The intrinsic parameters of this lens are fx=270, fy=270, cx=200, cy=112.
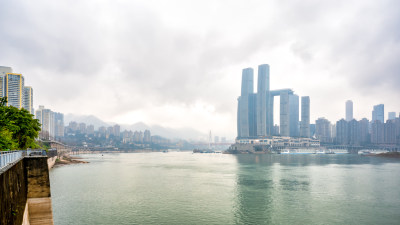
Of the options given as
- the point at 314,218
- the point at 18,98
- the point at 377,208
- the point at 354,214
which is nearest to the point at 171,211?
the point at 314,218

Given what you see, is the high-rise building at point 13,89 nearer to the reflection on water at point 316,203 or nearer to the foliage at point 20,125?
the foliage at point 20,125

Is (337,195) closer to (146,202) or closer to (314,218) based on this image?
(314,218)

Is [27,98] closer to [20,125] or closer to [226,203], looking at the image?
[20,125]

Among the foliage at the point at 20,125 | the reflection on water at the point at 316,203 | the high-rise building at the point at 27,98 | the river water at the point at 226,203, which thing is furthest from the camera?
the high-rise building at the point at 27,98

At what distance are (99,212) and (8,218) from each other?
24.5 m

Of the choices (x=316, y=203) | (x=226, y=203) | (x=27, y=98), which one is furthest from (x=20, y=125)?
(x=27, y=98)


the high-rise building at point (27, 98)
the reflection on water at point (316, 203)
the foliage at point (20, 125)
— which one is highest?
the high-rise building at point (27, 98)

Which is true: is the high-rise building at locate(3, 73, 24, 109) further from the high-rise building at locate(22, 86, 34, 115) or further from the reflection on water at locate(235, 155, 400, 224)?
the reflection on water at locate(235, 155, 400, 224)

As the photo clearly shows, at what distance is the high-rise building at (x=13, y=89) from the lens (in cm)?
13938

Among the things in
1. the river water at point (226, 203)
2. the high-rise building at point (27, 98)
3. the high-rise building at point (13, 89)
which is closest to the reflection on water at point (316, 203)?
the river water at point (226, 203)

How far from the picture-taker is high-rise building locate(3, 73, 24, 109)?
139m

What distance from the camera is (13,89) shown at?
14112 cm

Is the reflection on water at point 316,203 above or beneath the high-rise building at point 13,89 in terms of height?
beneath

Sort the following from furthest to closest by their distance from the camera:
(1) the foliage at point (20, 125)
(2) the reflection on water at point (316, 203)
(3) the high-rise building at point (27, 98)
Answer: (3) the high-rise building at point (27, 98)
(1) the foliage at point (20, 125)
(2) the reflection on water at point (316, 203)
